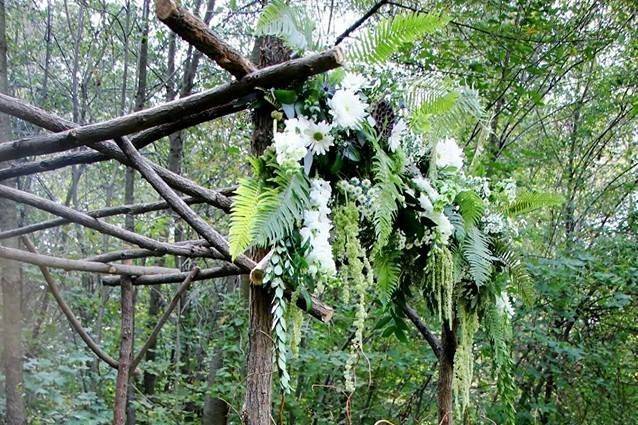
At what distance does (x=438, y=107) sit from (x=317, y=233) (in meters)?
0.40

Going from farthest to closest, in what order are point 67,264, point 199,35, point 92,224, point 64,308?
point 64,308, point 67,264, point 92,224, point 199,35

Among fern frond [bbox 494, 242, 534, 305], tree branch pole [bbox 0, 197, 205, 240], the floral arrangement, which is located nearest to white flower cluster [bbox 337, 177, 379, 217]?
the floral arrangement

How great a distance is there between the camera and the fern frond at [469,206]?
1.35 metres

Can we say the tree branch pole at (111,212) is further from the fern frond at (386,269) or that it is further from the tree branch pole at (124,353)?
the fern frond at (386,269)

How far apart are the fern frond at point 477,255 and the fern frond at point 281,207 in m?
0.49

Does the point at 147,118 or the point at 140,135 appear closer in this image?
the point at 147,118

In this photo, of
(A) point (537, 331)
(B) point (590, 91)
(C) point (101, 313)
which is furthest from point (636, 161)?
(C) point (101, 313)

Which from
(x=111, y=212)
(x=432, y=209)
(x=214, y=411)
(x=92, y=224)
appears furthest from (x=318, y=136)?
(x=214, y=411)

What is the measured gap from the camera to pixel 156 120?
1.08 meters

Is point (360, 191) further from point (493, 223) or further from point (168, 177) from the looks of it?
point (168, 177)

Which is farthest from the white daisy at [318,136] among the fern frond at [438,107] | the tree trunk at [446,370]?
the tree trunk at [446,370]

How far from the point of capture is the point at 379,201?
1.16 m

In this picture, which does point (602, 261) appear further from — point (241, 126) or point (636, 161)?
point (241, 126)


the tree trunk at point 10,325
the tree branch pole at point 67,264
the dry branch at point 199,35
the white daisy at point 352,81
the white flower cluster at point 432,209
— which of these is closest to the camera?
the dry branch at point 199,35
